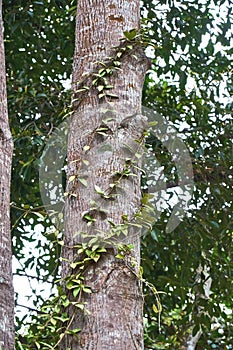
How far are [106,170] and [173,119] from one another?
2.15 meters

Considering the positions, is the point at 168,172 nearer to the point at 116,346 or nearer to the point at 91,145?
the point at 91,145

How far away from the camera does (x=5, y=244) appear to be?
168 centimetres

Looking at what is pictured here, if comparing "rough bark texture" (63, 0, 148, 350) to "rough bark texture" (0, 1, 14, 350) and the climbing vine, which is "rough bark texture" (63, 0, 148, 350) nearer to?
the climbing vine

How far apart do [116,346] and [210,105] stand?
2714 mm

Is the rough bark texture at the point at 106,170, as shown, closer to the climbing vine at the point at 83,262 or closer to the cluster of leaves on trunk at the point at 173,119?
the climbing vine at the point at 83,262

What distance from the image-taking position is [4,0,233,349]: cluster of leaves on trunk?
141 inches

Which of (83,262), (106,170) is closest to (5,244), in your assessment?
(83,262)

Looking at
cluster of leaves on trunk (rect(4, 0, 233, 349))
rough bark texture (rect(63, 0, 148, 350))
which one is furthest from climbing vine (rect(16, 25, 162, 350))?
cluster of leaves on trunk (rect(4, 0, 233, 349))

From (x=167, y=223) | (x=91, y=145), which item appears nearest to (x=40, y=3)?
(x=167, y=223)

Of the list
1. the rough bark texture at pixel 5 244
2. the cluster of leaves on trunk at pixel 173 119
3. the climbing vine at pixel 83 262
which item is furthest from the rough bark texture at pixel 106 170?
the cluster of leaves on trunk at pixel 173 119

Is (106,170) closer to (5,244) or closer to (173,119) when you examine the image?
(5,244)

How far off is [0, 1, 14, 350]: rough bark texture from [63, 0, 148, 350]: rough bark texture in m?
0.16

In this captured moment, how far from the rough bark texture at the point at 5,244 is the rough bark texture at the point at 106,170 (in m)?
0.16

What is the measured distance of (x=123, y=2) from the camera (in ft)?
7.05
